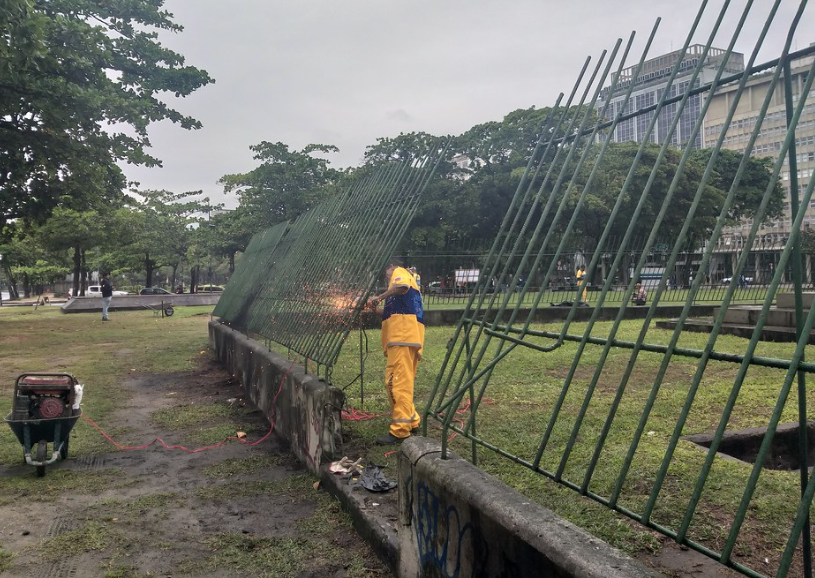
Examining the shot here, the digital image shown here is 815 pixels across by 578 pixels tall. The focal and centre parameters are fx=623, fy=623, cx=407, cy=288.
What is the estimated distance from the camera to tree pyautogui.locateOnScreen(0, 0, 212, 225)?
11469mm

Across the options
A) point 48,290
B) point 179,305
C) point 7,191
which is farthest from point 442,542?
point 48,290

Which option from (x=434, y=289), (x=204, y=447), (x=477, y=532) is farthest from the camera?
(x=434, y=289)

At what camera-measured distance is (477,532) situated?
240cm

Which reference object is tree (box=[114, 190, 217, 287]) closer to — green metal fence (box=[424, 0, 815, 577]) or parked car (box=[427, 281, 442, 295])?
parked car (box=[427, 281, 442, 295])

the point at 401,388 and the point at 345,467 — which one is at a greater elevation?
the point at 401,388

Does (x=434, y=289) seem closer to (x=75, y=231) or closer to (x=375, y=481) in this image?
(x=375, y=481)

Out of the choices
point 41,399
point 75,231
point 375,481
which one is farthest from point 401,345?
point 75,231

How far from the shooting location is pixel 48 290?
247 feet

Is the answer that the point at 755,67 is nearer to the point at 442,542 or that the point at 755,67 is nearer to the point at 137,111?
the point at 442,542

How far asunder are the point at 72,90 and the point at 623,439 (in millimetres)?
12203

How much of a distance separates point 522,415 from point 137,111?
11.8 m

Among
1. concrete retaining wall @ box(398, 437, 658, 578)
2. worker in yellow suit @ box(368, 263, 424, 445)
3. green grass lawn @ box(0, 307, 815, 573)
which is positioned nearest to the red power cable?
green grass lawn @ box(0, 307, 815, 573)

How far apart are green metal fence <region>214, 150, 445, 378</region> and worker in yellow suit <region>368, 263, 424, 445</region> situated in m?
0.23

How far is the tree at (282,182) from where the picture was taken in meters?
39.2
